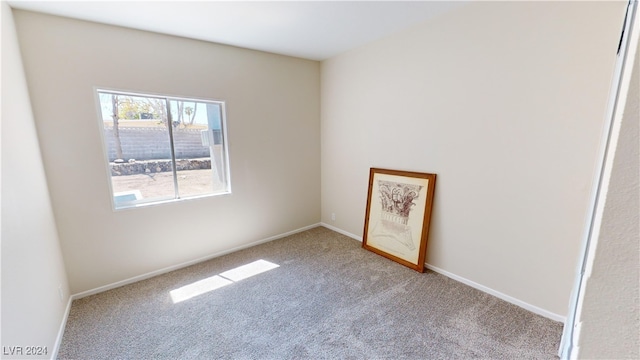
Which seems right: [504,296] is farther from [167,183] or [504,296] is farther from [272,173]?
[167,183]

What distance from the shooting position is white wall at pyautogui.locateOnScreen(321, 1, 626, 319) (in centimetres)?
→ 187

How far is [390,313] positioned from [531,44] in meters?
2.47

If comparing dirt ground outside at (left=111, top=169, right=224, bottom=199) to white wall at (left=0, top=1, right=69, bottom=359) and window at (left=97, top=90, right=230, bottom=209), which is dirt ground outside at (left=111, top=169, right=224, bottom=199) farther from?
white wall at (left=0, top=1, right=69, bottom=359)

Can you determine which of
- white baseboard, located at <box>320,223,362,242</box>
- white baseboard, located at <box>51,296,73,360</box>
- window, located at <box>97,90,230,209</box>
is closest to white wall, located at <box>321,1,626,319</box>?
white baseboard, located at <box>320,223,362,242</box>

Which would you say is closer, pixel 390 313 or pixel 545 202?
pixel 545 202

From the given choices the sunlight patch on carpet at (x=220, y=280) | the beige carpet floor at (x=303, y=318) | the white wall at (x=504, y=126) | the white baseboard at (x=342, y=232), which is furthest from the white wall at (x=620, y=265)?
the white baseboard at (x=342, y=232)

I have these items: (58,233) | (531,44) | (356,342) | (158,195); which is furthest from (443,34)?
(58,233)

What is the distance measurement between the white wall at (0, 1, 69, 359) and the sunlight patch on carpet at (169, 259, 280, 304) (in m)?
0.87

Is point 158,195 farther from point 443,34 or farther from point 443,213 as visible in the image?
point 443,34

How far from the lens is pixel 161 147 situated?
2879 mm

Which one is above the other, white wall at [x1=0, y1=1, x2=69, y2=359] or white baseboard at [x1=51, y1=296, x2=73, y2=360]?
white wall at [x1=0, y1=1, x2=69, y2=359]

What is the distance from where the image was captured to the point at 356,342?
6.40ft

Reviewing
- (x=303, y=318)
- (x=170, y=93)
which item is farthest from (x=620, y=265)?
(x=170, y=93)

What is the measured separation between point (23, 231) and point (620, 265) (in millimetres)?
2622
